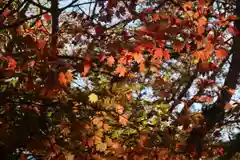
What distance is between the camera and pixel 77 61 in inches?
118

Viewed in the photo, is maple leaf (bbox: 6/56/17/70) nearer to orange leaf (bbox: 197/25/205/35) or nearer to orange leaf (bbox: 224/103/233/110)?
orange leaf (bbox: 197/25/205/35)

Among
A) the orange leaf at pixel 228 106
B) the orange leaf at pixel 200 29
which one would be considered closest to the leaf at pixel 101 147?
the orange leaf at pixel 200 29

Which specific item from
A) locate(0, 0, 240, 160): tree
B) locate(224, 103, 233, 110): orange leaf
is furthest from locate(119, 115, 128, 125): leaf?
locate(224, 103, 233, 110): orange leaf

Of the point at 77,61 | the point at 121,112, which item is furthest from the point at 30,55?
the point at 121,112

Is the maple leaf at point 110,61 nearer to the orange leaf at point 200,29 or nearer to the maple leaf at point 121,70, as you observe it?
the maple leaf at point 121,70

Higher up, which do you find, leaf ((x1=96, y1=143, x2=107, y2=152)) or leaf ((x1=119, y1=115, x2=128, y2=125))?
leaf ((x1=119, y1=115, x2=128, y2=125))

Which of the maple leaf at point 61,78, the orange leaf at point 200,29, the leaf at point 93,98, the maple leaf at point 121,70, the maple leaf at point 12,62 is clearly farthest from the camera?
the maple leaf at point 121,70

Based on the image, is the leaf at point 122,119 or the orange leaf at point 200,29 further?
the orange leaf at point 200,29

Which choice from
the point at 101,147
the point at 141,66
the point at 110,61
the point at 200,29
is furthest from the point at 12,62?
the point at 200,29

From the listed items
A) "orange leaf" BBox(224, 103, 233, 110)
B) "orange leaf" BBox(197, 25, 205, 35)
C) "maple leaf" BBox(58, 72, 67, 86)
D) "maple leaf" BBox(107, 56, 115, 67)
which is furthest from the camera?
"orange leaf" BBox(224, 103, 233, 110)

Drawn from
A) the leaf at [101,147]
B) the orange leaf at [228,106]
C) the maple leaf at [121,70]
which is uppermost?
the orange leaf at [228,106]

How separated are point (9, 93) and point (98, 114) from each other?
0.78m

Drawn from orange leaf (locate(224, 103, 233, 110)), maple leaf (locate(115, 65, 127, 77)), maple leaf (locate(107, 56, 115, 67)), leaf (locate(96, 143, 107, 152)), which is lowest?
leaf (locate(96, 143, 107, 152))

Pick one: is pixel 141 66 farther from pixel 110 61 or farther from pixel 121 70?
pixel 110 61
